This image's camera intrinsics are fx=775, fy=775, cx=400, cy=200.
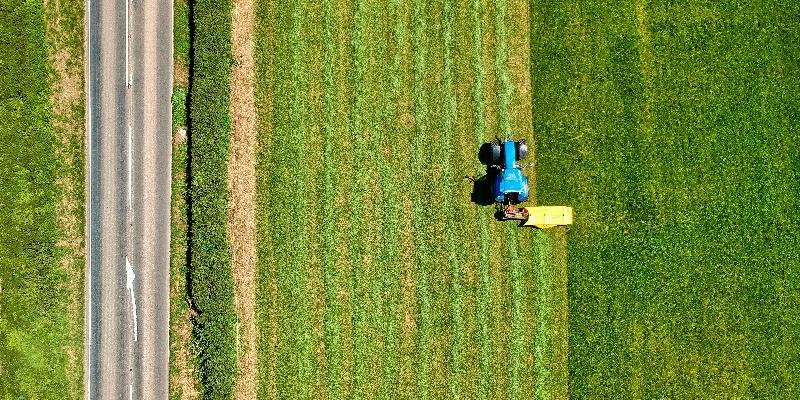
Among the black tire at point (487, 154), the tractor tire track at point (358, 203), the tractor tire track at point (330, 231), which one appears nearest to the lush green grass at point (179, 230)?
the tractor tire track at point (330, 231)

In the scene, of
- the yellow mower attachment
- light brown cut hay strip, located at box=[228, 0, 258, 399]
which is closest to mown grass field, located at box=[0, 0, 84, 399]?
light brown cut hay strip, located at box=[228, 0, 258, 399]

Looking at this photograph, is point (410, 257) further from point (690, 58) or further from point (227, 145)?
point (690, 58)

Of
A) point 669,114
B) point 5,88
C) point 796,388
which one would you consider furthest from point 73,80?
point 796,388

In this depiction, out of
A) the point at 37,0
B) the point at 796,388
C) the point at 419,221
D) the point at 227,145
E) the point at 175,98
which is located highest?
the point at 37,0

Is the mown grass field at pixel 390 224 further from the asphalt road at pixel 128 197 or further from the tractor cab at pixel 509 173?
the asphalt road at pixel 128 197

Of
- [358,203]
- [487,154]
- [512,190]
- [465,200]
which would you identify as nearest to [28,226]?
[358,203]

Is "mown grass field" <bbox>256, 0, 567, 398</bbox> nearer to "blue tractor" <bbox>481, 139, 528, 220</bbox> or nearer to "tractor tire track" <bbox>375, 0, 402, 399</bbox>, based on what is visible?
"tractor tire track" <bbox>375, 0, 402, 399</bbox>
